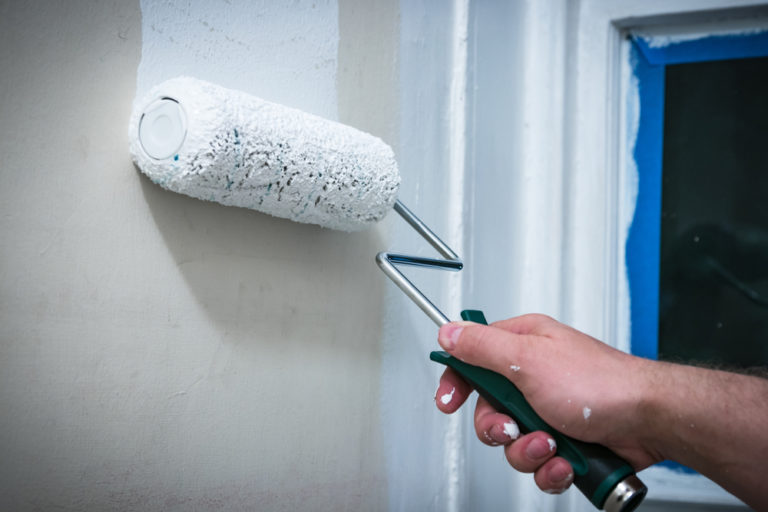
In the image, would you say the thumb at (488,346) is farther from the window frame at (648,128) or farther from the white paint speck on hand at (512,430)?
the window frame at (648,128)

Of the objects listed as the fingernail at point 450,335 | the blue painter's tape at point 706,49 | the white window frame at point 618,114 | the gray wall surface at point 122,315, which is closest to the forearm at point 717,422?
the fingernail at point 450,335

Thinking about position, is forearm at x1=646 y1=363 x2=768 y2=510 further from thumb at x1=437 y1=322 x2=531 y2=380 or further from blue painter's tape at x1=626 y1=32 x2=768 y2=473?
blue painter's tape at x1=626 y1=32 x2=768 y2=473

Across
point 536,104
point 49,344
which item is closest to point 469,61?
point 536,104

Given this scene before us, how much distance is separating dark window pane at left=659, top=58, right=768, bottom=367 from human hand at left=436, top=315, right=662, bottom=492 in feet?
1.57

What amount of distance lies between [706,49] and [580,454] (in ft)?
2.36

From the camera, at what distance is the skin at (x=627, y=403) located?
1.30 ft

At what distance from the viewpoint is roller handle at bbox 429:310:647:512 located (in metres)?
0.37

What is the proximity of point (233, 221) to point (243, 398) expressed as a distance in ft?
0.46

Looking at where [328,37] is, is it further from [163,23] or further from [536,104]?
[536,104]

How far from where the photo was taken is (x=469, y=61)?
0.72 metres

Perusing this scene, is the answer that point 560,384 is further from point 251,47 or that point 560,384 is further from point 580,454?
point 251,47

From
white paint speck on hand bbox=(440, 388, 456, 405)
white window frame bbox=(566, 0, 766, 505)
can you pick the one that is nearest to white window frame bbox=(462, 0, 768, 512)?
white window frame bbox=(566, 0, 766, 505)

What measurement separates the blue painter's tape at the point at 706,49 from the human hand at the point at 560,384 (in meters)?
0.62

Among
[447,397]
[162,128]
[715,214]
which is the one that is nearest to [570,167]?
[715,214]
